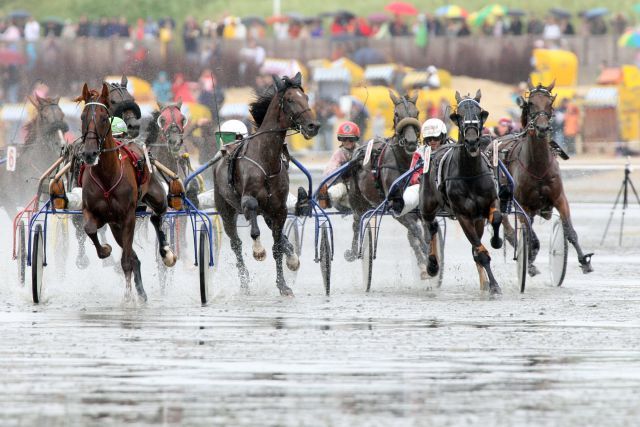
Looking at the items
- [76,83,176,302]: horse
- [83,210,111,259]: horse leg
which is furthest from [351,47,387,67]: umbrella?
Answer: [83,210,111,259]: horse leg

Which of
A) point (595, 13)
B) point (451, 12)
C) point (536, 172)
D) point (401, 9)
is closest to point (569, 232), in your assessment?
point (536, 172)

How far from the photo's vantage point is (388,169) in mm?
18922

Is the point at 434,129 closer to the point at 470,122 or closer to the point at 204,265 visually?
the point at 470,122

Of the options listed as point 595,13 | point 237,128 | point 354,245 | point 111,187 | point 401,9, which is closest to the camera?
point 111,187

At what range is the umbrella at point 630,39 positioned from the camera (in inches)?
1844

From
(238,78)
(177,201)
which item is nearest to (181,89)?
(238,78)

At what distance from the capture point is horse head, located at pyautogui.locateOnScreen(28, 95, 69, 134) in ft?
71.6

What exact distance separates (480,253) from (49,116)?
731cm

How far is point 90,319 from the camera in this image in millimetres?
14094

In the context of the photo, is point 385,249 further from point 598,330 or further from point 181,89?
point 181,89

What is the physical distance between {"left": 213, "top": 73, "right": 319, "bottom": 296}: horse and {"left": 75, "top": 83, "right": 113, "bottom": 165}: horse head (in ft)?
6.32

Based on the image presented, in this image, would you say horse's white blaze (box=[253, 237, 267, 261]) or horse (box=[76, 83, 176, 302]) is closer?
horse (box=[76, 83, 176, 302])

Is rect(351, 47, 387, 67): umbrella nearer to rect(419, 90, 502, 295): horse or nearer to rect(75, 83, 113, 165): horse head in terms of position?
rect(419, 90, 502, 295): horse

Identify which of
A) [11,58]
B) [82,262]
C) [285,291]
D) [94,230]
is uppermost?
[11,58]
